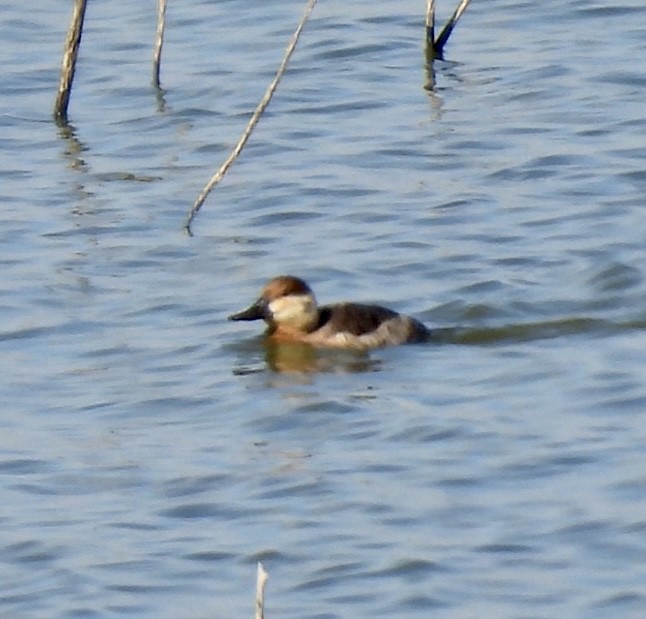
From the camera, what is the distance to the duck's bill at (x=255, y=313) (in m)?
12.3

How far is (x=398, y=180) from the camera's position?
15344mm

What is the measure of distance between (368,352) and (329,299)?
1080 mm

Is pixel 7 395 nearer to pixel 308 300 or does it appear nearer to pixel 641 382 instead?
pixel 308 300

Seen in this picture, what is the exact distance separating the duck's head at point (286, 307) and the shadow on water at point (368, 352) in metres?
0.16

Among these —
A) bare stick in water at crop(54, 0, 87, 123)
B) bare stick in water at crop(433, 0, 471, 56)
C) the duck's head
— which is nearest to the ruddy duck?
the duck's head

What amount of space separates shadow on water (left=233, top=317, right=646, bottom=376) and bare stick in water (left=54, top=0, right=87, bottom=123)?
462cm

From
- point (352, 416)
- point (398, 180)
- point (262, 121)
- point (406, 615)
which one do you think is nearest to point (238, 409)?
point (352, 416)

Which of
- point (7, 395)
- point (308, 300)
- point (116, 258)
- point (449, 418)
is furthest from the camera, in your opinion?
point (116, 258)

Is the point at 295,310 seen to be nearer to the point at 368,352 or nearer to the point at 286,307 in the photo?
the point at 286,307

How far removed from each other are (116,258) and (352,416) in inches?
141

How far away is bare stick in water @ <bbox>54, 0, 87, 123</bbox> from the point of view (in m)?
16.2

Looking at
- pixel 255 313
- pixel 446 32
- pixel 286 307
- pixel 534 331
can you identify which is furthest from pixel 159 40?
pixel 534 331

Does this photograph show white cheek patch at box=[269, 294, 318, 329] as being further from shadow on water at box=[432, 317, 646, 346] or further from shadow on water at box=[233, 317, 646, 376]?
shadow on water at box=[432, 317, 646, 346]

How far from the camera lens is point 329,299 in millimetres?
13188
